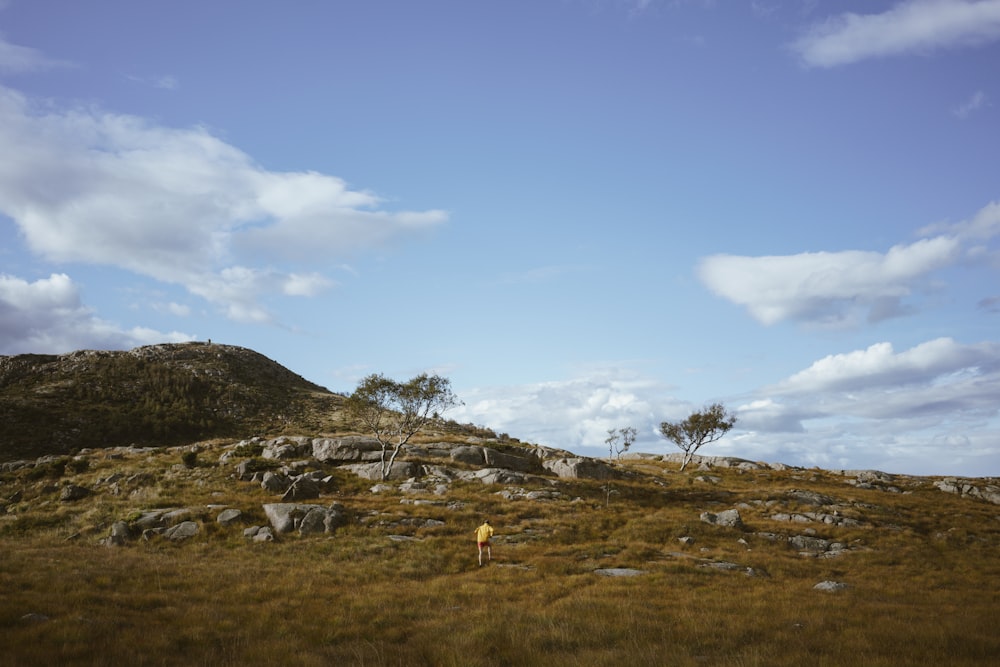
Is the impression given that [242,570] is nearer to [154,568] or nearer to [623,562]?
[154,568]

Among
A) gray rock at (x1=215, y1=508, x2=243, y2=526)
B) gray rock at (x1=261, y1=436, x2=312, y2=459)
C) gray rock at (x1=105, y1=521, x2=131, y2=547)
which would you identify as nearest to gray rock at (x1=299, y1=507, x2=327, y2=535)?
gray rock at (x1=215, y1=508, x2=243, y2=526)

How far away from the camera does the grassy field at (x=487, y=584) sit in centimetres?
1270

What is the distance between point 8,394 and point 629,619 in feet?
312

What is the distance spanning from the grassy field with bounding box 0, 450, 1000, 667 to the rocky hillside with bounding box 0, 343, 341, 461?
92.4 feet

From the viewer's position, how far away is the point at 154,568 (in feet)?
72.9

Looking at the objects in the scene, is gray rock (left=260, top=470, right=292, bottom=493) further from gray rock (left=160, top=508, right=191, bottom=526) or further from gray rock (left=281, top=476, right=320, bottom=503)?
gray rock (left=160, top=508, right=191, bottom=526)

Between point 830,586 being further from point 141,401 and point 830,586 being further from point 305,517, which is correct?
point 141,401

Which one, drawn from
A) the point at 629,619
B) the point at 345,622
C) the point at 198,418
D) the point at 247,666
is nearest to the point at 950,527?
the point at 629,619

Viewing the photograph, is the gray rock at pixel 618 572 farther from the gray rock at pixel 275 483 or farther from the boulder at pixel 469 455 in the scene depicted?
the boulder at pixel 469 455

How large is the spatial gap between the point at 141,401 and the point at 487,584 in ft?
273

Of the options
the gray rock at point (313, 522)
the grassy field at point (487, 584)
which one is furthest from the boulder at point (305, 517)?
the grassy field at point (487, 584)

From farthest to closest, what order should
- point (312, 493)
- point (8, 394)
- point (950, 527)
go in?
1. point (8, 394)
2. point (950, 527)
3. point (312, 493)

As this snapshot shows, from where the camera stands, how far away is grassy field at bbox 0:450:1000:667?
12.7 metres

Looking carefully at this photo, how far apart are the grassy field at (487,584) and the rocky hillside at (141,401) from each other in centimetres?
2818
